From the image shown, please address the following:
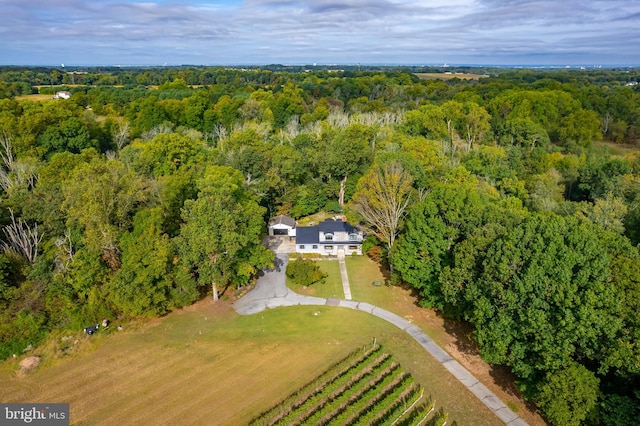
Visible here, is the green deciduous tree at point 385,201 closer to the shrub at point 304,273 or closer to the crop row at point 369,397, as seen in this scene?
the shrub at point 304,273

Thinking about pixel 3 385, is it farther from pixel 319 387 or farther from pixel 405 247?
pixel 405 247

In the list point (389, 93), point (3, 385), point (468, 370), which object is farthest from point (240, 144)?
point (389, 93)

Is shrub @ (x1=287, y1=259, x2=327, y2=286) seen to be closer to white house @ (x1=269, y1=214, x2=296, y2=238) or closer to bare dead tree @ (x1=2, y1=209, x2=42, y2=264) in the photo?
white house @ (x1=269, y1=214, x2=296, y2=238)

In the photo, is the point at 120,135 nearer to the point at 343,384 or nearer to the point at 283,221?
the point at 283,221

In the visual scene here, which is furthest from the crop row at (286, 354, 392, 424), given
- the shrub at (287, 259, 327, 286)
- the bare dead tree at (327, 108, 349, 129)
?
the bare dead tree at (327, 108, 349, 129)

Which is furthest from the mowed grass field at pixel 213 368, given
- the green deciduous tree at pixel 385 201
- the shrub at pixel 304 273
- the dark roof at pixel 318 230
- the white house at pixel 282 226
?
the white house at pixel 282 226
